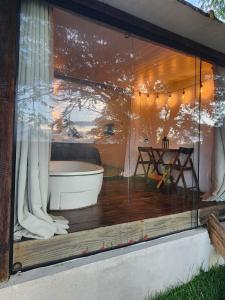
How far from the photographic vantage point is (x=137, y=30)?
7.80ft

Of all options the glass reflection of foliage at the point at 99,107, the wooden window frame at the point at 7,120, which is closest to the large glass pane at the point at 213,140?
the glass reflection of foliage at the point at 99,107

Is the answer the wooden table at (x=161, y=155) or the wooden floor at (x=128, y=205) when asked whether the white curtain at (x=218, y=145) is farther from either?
the wooden table at (x=161, y=155)

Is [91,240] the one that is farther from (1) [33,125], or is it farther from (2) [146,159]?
(2) [146,159]

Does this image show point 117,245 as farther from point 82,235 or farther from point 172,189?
point 172,189

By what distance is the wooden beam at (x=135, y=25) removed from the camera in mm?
2021

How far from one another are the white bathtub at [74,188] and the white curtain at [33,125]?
1.93 ft

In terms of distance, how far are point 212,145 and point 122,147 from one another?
1801 mm

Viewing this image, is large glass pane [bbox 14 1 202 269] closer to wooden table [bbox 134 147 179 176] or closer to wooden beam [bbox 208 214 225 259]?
wooden table [bbox 134 147 179 176]

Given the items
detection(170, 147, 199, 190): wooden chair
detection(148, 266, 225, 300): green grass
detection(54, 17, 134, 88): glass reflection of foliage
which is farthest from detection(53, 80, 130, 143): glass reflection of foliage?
detection(148, 266, 225, 300): green grass

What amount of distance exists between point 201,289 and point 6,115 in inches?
91.2

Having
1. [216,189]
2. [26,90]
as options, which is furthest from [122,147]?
[26,90]

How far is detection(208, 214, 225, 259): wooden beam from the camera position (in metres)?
2.61

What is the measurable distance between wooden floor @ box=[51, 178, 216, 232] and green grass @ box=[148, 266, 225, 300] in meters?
0.69

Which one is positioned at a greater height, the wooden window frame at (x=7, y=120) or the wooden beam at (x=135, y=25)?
the wooden beam at (x=135, y=25)
